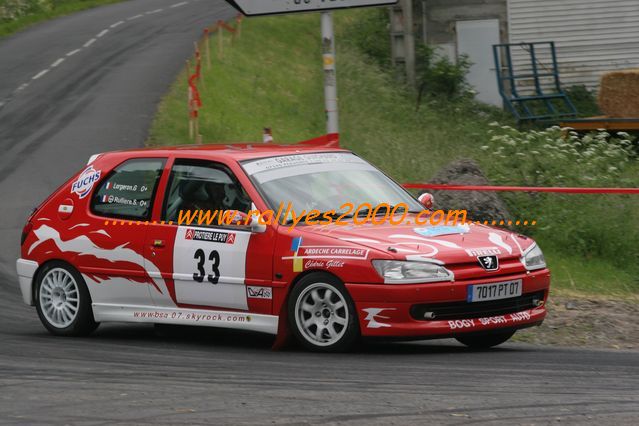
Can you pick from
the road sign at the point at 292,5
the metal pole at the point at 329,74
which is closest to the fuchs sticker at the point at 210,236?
the road sign at the point at 292,5

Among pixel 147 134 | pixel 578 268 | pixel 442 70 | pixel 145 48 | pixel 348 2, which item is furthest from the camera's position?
pixel 145 48

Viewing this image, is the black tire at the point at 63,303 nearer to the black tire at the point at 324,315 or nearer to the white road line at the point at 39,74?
the black tire at the point at 324,315

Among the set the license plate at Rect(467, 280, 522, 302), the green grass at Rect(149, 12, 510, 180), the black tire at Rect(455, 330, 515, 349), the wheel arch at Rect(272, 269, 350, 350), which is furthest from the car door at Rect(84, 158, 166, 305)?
the green grass at Rect(149, 12, 510, 180)

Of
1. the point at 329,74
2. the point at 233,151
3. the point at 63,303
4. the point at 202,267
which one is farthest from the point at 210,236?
the point at 329,74

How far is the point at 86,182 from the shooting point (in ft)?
35.4

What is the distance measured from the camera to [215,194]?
32.3 feet

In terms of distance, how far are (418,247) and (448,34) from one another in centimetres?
2454

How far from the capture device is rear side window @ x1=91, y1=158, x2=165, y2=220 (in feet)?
33.6

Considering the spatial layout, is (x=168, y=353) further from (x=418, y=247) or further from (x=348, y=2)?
(x=348, y=2)

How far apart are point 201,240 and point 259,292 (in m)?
0.71

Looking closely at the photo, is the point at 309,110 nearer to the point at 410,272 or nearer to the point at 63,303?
the point at 63,303

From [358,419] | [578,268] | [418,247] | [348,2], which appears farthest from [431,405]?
[578,268]

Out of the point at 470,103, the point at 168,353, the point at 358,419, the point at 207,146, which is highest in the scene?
the point at 207,146

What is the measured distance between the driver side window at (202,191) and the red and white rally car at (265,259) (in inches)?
0.4
